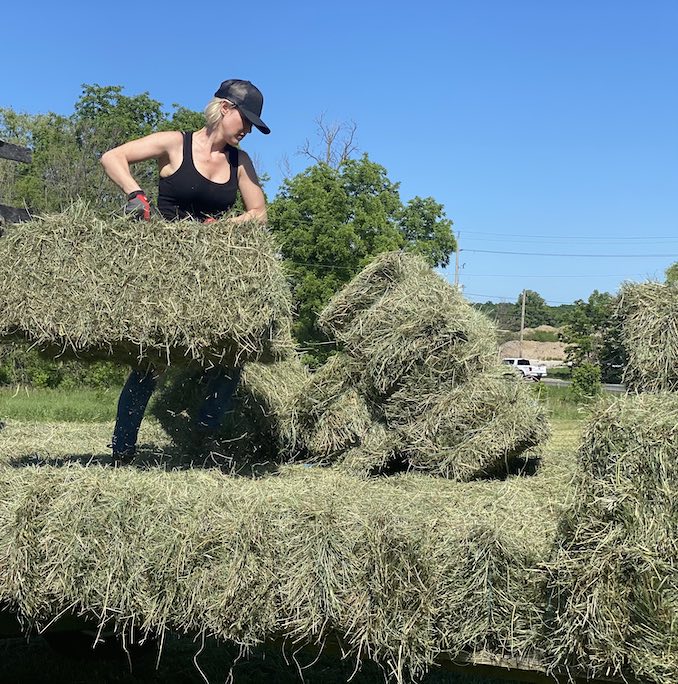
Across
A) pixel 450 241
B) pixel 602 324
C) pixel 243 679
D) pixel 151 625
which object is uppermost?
pixel 450 241

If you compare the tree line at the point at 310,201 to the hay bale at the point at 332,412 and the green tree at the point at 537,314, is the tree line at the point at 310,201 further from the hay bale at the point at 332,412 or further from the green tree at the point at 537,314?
the green tree at the point at 537,314

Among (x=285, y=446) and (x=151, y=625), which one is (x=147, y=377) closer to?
(x=285, y=446)

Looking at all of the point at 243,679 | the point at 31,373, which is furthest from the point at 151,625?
the point at 31,373

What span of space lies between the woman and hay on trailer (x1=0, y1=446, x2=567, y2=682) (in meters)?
1.16

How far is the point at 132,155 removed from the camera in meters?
3.85

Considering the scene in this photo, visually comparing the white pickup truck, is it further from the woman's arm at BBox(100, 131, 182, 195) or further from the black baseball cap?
the woman's arm at BBox(100, 131, 182, 195)

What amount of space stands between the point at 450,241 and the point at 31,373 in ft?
67.5

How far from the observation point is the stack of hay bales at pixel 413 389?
3.99m

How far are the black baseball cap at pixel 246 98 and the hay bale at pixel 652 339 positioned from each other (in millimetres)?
1872

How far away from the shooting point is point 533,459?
4.25 m

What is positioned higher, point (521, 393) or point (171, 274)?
point (171, 274)

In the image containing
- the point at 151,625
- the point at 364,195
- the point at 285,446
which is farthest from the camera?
the point at 364,195

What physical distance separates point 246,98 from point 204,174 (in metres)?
0.44

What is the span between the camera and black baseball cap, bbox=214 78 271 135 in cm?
385
